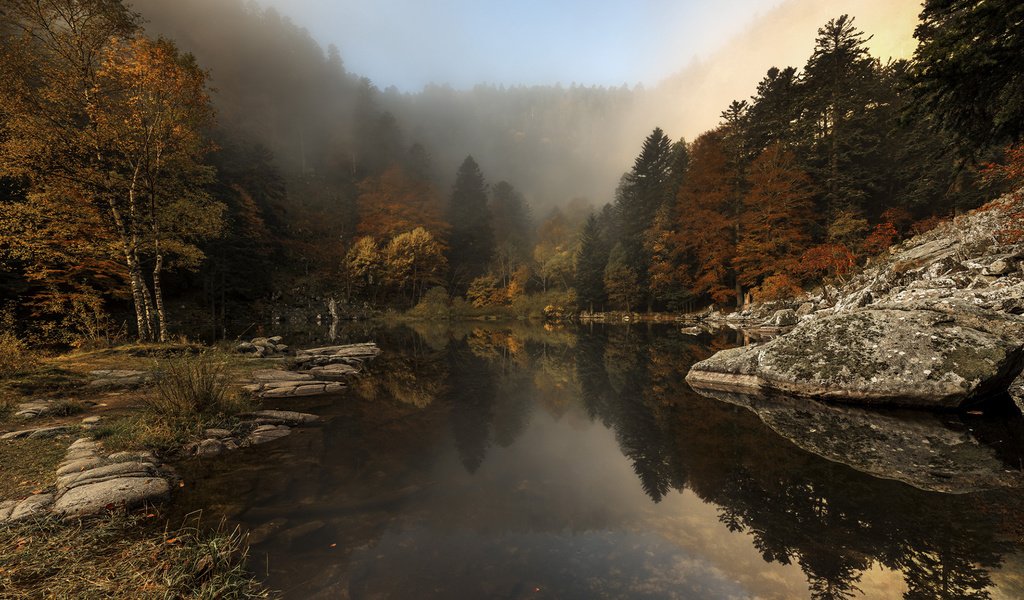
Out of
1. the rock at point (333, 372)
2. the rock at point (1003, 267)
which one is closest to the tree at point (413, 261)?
the rock at point (333, 372)

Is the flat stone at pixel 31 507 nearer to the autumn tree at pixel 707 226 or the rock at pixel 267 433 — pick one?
the rock at pixel 267 433

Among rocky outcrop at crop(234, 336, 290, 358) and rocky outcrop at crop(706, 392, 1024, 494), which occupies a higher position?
rocky outcrop at crop(234, 336, 290, 358)

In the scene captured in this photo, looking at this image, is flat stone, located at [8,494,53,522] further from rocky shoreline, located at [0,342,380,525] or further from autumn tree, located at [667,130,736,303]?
autumn tree, located at [667,130,736,303]

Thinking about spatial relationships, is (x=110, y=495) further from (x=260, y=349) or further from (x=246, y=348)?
(x=246, y=348)

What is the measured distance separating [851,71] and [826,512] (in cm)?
4055

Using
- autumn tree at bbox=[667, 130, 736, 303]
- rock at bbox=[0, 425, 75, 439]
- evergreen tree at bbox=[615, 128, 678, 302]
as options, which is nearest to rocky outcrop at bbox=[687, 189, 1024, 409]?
rock at bbox=[0, 425, 75, 439]

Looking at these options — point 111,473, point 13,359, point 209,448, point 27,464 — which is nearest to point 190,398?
point 209,448

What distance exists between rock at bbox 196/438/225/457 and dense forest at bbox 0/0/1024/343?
8.84m

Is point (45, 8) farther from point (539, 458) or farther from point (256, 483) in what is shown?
point (539, 458)

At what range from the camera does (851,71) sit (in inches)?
1176

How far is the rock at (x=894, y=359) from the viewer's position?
22.7ft

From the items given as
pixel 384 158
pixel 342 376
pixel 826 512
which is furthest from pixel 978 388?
pixel 384 158

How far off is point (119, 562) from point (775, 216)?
1378 inches

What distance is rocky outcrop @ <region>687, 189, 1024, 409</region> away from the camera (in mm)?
6988
